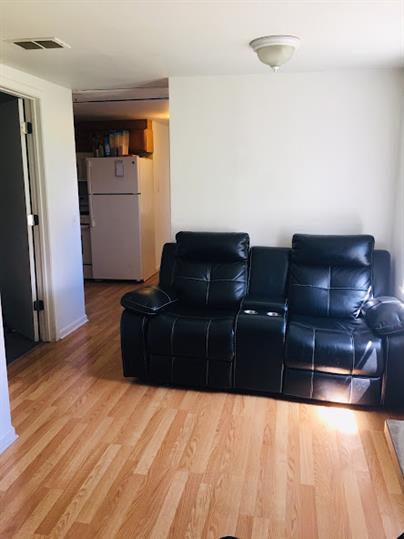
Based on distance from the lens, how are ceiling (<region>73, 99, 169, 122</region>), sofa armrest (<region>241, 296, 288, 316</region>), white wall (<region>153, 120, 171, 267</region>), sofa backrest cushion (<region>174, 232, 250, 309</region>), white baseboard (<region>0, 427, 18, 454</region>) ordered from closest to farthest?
white baseboard (<region>0, 427, 18, 454</region>)
sofa armrest (<region>241, 296, 288, 316</region>)
sofa backrest cushion (<region>174, 232, 250, 309</region>)
ceiling (<region>73, 99, 169, 122</region>)
white wall (<region>153, 120, 171, 267</region>)

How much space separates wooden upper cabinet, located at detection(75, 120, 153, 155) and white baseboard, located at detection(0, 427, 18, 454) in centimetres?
446

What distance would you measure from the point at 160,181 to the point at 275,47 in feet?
14.5

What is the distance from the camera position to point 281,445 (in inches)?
96.5

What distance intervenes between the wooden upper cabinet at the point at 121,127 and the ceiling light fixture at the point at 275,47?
3608 mm

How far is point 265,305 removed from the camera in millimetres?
3172

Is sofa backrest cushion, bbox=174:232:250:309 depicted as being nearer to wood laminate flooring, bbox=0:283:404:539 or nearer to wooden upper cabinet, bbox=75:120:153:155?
wood laminate flooring, bbox=0:283:404:539

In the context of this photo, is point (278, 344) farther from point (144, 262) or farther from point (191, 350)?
point (144, 262)

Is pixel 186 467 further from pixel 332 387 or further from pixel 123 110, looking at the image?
pixel 123 110

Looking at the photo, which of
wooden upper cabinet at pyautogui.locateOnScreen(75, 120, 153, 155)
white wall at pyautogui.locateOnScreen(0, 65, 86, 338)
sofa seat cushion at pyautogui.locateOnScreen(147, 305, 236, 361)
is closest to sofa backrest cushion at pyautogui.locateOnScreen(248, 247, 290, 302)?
sofa seat cushion at pyautogui.locateOnScreen(147, 305, 236, 361)

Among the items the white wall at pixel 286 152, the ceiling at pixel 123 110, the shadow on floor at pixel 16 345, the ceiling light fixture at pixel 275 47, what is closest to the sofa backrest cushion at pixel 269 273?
the white wall at pixel 286 152

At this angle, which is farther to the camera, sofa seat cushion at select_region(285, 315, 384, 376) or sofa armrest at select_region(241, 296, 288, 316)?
sofa armrest at select_region(241, 296, 288, 316)

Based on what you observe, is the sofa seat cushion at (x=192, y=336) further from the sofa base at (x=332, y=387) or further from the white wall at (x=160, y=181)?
the white wall at (x=160, y=181)

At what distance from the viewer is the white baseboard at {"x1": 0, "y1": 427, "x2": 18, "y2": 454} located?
94.0 inches

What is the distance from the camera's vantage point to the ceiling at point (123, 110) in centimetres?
496
